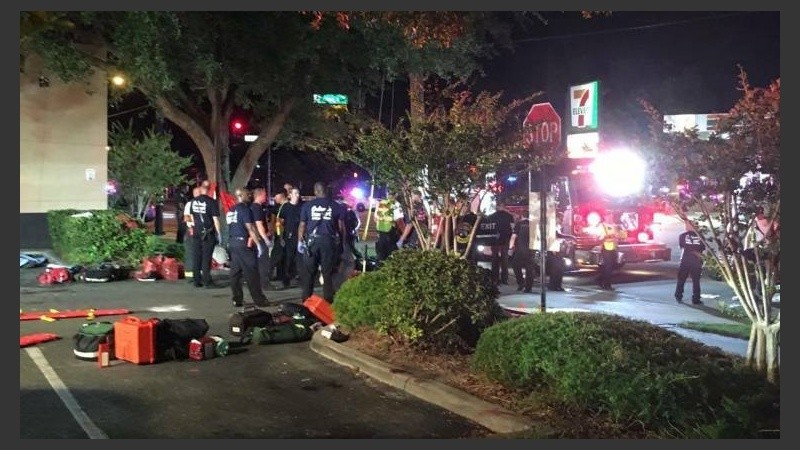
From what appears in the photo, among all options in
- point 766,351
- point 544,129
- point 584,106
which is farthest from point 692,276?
point 766,351

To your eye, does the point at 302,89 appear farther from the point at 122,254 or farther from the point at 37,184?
the point at 37,184

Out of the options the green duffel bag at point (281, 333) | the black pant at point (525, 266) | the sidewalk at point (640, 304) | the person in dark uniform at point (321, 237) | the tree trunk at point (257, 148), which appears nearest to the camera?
the green duffel bag at point (281, 333)

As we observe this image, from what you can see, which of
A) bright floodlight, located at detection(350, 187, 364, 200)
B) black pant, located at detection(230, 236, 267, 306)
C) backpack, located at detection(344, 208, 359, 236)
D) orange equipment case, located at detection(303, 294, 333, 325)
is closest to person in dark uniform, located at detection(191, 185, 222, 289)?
black pant, located at detection(230, 236, 267, 306)

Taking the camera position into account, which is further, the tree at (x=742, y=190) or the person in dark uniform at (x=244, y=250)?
the person in dark uniform at (x=244, y=250)

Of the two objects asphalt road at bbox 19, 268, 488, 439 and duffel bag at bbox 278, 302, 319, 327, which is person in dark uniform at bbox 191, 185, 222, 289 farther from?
asphalt road at bbox 19, 268, 488, 439

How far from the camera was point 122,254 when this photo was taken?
15727 mm

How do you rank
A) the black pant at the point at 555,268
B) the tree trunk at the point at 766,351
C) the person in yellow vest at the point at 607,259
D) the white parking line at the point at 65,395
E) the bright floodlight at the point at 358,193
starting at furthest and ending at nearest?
the bright floodlight at the point at 358,193 < the person in yellow vest at the point at 607,259 < the black pant at the point at 555,268 < the tree trunk at the point at 766,351 < the white parking line at the point at 65,395

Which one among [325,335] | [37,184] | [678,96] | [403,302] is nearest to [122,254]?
[37,184]

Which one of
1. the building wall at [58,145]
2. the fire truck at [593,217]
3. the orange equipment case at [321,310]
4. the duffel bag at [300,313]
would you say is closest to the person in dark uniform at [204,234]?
the duffel bag at [300,313]

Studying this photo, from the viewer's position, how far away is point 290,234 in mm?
13648

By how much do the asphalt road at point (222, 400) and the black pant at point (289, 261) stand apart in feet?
15.6

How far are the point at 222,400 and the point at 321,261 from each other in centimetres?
441

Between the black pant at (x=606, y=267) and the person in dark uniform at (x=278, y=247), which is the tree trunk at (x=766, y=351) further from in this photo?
the person in dark uniform at (x=278, y=247)

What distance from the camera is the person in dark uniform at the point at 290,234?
44.1ft
